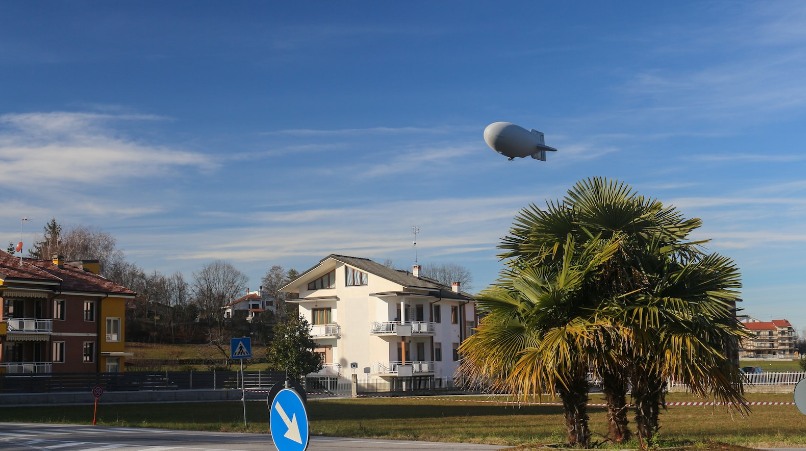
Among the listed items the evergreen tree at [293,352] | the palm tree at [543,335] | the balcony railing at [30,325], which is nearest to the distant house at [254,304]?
the evergreen tree at [293,352]

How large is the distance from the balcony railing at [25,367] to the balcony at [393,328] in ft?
79.1

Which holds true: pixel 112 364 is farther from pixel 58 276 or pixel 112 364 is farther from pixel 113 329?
pixel 58 276

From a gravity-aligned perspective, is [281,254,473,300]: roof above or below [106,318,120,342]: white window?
above

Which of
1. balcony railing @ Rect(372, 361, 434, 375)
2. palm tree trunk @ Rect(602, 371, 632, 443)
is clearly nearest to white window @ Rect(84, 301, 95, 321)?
balcony railing @ Rect(372, 361, 434, 375)

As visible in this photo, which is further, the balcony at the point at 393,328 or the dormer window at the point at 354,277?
the dormer window at the point at 354,277

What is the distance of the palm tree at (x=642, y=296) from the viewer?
10383 mm

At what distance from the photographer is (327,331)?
62.2 metres

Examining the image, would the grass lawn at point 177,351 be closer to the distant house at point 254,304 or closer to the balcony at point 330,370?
the balcony at point 330,370

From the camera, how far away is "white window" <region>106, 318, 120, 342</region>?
56344 millimetres

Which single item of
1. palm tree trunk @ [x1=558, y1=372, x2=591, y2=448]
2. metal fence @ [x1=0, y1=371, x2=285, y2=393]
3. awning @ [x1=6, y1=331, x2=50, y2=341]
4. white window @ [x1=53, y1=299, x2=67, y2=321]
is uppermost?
white window @ [x1=53, y1=299, x2=67, y2=321]

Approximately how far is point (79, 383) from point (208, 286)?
66828mm

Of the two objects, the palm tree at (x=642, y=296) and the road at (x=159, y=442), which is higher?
the palm tree at (x=642, y=296)

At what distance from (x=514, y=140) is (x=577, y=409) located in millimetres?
8879

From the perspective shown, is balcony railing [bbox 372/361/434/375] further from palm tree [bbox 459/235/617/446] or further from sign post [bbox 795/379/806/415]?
sign post [bbox 795/379/806/415]
